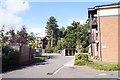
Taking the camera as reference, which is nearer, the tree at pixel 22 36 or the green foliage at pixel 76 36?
the tree at pixel 22 36

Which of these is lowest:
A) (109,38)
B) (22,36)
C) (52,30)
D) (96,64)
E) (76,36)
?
(96,64)

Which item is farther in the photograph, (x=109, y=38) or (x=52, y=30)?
(x=52, y=30)

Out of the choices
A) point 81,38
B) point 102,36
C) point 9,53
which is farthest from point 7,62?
point 81,38

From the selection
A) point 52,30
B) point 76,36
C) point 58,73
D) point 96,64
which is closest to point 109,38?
point 96,64

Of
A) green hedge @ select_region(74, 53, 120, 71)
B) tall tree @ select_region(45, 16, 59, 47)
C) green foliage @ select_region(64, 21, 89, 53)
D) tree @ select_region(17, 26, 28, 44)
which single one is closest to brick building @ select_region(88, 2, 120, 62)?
green hedge @ select_region(74, 53, 120, 71)

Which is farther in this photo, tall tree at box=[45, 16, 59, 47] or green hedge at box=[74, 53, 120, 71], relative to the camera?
tall tree at box=[45, 16, 59, 47]

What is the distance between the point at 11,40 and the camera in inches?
1721

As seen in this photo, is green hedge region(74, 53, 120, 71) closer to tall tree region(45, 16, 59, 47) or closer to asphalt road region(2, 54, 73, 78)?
asphalt road region(2, 54, 73, 78)

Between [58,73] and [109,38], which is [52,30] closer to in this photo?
[109,38]

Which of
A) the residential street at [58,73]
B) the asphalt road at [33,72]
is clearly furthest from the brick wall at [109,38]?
the residential street at [58,73]

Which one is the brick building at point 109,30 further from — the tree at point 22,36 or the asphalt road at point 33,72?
the tree at point 22,36

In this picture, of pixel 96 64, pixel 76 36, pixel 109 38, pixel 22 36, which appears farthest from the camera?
pixel 76 36

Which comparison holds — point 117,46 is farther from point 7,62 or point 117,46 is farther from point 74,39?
point 74,39

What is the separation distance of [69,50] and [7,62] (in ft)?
172
